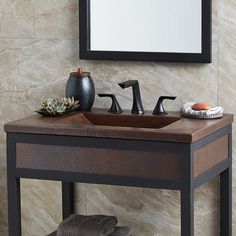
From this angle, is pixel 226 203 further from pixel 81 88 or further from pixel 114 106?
pixel 81 88

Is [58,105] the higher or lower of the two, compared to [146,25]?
lower

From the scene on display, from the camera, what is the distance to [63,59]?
3.76 metres

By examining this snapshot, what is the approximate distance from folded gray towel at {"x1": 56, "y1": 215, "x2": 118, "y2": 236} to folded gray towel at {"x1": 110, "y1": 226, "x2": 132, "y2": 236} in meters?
0.02

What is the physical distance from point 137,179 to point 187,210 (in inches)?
8.8

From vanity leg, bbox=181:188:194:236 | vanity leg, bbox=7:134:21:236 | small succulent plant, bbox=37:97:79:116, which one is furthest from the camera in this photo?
small succulent plant, bbox=37:97:79:116

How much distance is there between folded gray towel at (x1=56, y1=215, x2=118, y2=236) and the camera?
3334 millimetres

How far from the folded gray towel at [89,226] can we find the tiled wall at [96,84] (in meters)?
0.30

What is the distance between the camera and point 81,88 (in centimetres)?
354

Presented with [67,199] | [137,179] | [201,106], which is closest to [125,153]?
[137,179]

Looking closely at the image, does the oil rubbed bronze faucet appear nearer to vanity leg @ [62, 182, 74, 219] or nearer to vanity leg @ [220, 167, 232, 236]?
vanity leg @ [220, 167, 232, 236]

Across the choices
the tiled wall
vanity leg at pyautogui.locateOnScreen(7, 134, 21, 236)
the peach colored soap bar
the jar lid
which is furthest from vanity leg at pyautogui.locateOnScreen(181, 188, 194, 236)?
the jar lid

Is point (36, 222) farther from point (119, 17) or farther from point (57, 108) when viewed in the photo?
point (119, 17)

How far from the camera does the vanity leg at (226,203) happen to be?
347cm

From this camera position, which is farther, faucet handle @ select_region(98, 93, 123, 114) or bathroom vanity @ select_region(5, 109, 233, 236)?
faucet handle @ select_region(98, 93, 123, 114)
